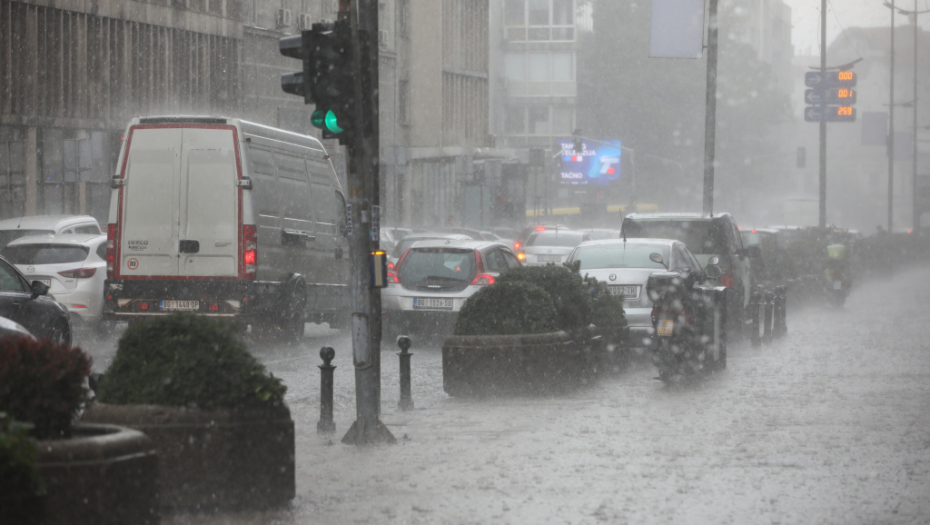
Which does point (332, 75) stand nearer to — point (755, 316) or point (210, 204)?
point (210, 204)

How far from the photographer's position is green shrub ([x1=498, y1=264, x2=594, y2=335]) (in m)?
12.2

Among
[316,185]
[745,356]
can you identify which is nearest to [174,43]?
[316,185]

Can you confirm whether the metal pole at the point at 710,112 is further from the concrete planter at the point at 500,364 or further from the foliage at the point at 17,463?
the foliage at the point at 17,463

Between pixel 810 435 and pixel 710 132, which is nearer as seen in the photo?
pixel 810 435

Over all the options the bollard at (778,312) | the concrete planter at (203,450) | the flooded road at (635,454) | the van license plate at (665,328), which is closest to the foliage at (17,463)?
the concrete planter at (203,450)

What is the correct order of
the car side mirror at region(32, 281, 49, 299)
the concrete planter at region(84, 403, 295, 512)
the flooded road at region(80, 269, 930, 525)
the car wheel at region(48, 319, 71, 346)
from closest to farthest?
the concrete planter at region(84, 403, 295, 512), the flooded road at region(80, 269, 930, 525), the car side mirror at region(32, 281, 49, 299), the car wheel at region(48, 319, 71, 346)

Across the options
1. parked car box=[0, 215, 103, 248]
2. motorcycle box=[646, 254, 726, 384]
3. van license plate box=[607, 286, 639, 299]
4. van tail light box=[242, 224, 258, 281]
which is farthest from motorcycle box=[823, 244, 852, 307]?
van tail light box=[242, 224, 258, 281]

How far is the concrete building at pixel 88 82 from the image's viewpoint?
3103 centimetres

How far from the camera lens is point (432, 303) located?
15.8 m

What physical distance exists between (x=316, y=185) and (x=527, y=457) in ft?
31.7

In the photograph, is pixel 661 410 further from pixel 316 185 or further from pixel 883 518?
pixel 316 185

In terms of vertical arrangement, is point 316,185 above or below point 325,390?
above

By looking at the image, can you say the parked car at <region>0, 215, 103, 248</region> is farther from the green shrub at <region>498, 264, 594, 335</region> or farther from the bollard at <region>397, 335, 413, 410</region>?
the bollard at <region>397, 335, 413, 410</region>

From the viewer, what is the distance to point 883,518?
634 centimetres
